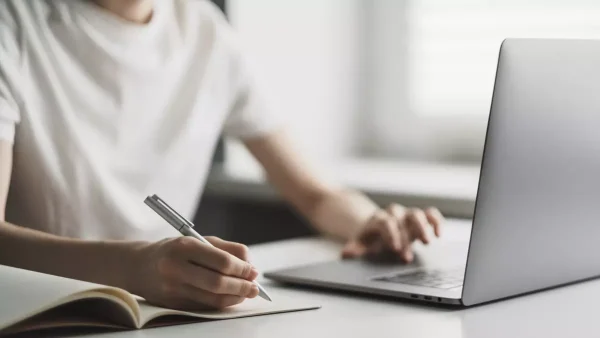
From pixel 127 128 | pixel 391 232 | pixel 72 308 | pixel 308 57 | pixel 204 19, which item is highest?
pixel 308 57

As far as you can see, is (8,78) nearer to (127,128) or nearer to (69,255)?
(127,128)

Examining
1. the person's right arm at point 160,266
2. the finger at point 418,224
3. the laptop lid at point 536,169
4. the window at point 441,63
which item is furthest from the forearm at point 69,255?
the window at point 441,63

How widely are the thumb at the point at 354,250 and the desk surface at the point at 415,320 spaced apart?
0.22 m

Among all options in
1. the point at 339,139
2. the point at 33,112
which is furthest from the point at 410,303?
the point at 339,139

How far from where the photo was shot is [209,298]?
2.90 feet

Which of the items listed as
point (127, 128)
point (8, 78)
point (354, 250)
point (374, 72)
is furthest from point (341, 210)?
point (374, 72)

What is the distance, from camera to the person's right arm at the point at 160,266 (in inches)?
34.2

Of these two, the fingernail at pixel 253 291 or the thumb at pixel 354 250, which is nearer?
the fingernail at pixel 253 291

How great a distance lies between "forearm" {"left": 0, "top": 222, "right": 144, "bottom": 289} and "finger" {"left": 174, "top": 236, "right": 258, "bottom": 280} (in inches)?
2.9

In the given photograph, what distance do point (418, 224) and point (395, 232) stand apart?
3 centimetres

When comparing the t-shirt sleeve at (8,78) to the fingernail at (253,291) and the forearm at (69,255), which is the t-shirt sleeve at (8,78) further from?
the fingernail at (253,291)

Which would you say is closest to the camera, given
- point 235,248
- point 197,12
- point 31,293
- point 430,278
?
point 31,293

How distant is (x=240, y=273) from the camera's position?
0.88 meters

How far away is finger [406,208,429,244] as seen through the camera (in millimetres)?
1242
